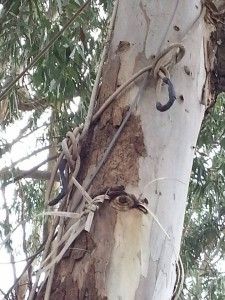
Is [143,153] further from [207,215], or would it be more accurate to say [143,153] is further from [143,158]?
[207,215]

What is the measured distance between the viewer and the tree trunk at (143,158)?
2.34 ft

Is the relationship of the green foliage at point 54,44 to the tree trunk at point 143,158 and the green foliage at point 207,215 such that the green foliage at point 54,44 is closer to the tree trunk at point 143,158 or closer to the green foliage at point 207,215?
the green foliage at point 207,215

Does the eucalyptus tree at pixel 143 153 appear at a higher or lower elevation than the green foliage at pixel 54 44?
lower

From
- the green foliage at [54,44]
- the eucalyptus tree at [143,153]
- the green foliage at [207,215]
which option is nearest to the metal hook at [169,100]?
the eucalyptus tree at [143,153]

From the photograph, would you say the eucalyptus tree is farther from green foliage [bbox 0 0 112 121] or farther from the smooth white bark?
green foliage [bbox 0 0 112 121]

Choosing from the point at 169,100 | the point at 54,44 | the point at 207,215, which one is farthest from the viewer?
the point at 207,215

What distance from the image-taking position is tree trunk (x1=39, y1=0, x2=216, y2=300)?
712 millimetres

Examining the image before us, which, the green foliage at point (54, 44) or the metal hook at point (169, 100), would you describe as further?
the green foliage at point (54, 44)

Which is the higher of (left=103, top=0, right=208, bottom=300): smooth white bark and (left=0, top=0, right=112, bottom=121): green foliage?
(left=0, top=0, right=112, bottom=121): green foliage

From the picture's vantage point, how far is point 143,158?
0.80 meters

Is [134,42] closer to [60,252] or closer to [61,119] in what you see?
[60,252]

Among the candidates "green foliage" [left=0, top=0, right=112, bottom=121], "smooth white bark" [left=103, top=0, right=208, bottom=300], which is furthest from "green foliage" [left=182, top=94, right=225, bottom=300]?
"smooth white bark" [left=103, top=0, right=208, bottom=300]

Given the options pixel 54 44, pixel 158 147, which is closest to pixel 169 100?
pixel 158 147

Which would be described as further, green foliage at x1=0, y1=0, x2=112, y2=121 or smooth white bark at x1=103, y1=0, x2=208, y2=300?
green foliage at x1=0, y1=0, x2=112, y2=121
